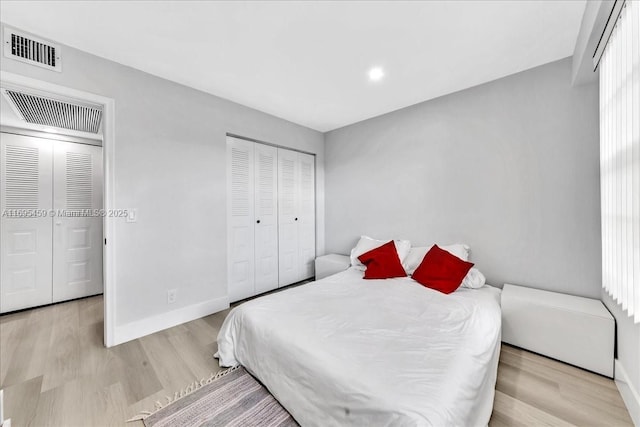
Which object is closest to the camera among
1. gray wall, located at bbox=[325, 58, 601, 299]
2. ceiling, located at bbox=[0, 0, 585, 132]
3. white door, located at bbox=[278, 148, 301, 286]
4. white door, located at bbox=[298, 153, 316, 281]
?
ceiling, located at bbox=[0, 0, 585, 132]

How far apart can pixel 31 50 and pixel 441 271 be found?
12.4 feet

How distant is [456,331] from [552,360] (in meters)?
1.11

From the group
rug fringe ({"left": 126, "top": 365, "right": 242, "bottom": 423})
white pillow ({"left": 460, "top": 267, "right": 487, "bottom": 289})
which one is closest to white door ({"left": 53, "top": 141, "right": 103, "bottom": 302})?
rug fringe ({"left": 126, "top": 365, "right": 242, "bottom": 423})

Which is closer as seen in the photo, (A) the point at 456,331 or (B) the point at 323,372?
(B) the point at 323,372

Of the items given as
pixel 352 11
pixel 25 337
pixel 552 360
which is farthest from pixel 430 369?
pixel 25 337

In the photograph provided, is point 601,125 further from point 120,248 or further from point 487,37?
point 120,248

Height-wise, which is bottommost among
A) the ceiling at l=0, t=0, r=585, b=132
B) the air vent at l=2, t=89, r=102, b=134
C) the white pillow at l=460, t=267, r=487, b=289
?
the white pillow at l=460, t=267, r=487, b=289

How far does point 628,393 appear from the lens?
4.74ft

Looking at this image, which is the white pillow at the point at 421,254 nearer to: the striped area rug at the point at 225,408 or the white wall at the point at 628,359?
the white wall at the point at 628,359

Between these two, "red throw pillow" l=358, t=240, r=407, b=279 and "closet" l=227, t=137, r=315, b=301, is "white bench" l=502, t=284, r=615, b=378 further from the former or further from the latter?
"closet" l=227, t=137, r=315, b=301

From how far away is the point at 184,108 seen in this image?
2.56 m

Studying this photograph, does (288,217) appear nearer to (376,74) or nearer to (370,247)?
(370,247)

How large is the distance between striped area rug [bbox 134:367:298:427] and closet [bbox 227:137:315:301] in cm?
147

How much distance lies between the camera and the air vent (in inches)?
87.2
